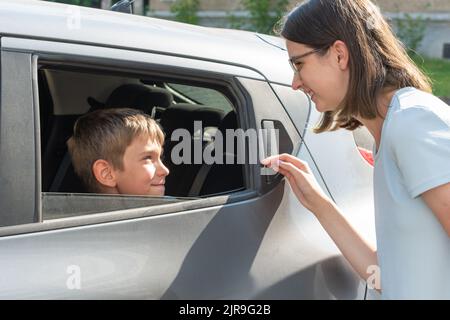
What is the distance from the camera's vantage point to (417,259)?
169 cm

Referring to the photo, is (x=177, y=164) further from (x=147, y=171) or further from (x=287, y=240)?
(x=287, y=240)

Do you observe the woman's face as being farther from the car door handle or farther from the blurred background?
the blurred background

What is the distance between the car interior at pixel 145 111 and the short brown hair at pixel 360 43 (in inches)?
16.5

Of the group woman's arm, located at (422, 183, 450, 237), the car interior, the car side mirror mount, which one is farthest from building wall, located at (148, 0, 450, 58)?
woman's arm, located at (422, 183, 450, 237)

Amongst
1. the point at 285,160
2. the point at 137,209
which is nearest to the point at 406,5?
the point at 285,160

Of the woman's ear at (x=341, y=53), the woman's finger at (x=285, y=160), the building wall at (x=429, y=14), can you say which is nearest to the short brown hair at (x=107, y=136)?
the woman's finger at (x=285, y=160)

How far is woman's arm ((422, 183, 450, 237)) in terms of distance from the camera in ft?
5.33

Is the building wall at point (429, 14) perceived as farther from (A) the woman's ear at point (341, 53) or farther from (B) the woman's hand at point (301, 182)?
(A) the woman's ear at point (341, 53)

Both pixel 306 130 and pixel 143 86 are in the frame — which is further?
pixel 143 86

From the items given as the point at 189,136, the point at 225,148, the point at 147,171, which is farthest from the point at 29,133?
the point at 189,136

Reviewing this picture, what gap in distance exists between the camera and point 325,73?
71.2 inches

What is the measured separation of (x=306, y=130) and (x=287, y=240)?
0.35 meters

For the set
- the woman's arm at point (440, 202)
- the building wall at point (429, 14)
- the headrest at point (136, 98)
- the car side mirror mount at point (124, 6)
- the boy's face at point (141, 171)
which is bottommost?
the woman's arm at point (440, 202)

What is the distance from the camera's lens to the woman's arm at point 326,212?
203cm
